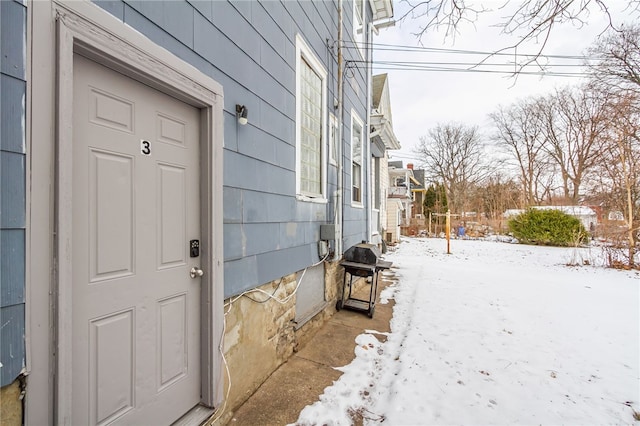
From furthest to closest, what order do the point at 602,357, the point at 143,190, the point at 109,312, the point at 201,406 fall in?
the point at 602,357
the point at 201,406
the point at 143,190
the point at 109,312

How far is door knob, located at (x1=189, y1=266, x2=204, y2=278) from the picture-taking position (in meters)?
1.96

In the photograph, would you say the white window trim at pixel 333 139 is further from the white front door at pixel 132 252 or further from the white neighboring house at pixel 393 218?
the white neighboring house at pixel 393 218

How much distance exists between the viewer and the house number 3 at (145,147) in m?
1.65

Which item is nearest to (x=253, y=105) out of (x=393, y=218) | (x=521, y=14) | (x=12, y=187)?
(x=12, y=187)

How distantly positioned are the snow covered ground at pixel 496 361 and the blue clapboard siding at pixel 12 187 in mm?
1890

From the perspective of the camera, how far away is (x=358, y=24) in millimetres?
6055

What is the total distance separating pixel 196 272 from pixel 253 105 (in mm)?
1488

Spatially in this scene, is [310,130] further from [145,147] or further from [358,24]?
[358,24]

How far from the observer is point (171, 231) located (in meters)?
1.83

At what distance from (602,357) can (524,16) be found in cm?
377

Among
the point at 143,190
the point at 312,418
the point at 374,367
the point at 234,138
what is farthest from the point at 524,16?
the point at 312,418

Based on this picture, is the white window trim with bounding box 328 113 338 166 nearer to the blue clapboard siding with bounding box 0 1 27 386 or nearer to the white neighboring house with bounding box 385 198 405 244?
the blue clapboard siding with bounding box 0 1 27 386

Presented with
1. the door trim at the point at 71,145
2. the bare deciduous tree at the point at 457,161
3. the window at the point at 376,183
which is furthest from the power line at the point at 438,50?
the bare deciduous tree at the point at 457,161

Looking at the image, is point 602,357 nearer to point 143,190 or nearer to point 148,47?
point 143,190
